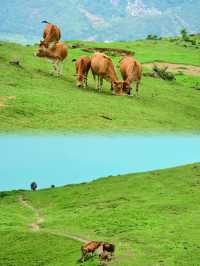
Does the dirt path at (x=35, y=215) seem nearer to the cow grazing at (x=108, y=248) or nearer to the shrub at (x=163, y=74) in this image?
the cow grazing at (x=108, y=248)

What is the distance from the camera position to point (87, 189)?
27281 mm

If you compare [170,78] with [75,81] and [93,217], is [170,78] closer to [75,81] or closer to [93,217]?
[75,81]

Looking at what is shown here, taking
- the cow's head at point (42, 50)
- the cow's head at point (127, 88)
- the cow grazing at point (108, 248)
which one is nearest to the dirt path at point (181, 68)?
the cow's head at point (42, 50)

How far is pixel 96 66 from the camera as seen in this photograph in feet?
129

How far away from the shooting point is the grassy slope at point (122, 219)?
20.0 meters

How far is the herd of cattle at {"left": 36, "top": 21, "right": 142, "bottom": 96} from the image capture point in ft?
129

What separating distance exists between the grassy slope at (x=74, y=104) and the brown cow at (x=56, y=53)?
0.60 meters

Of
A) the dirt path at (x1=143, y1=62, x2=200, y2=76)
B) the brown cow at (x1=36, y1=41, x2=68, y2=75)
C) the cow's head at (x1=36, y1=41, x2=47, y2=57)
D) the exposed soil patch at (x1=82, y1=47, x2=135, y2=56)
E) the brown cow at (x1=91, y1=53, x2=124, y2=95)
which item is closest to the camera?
the brown cow at (x1=91, y1=53, x2=124, y2=95)

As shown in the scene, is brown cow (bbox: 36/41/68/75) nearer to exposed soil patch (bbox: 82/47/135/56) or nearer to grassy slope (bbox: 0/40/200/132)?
grassy slope (bbox: 0/40/200/132)

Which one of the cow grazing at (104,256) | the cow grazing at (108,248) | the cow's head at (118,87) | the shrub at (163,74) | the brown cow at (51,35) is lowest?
the cow grazing at (104,256)

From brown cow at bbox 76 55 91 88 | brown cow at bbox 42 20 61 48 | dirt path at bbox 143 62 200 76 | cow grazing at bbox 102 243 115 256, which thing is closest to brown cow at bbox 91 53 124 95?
brown cow at bbox 76 55 91 88

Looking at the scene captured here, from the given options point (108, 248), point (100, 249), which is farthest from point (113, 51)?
point (100, 249)

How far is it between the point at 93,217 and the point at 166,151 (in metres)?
8.46

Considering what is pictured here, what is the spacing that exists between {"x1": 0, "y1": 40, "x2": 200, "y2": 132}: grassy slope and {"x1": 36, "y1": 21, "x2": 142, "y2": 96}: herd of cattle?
59 cm
